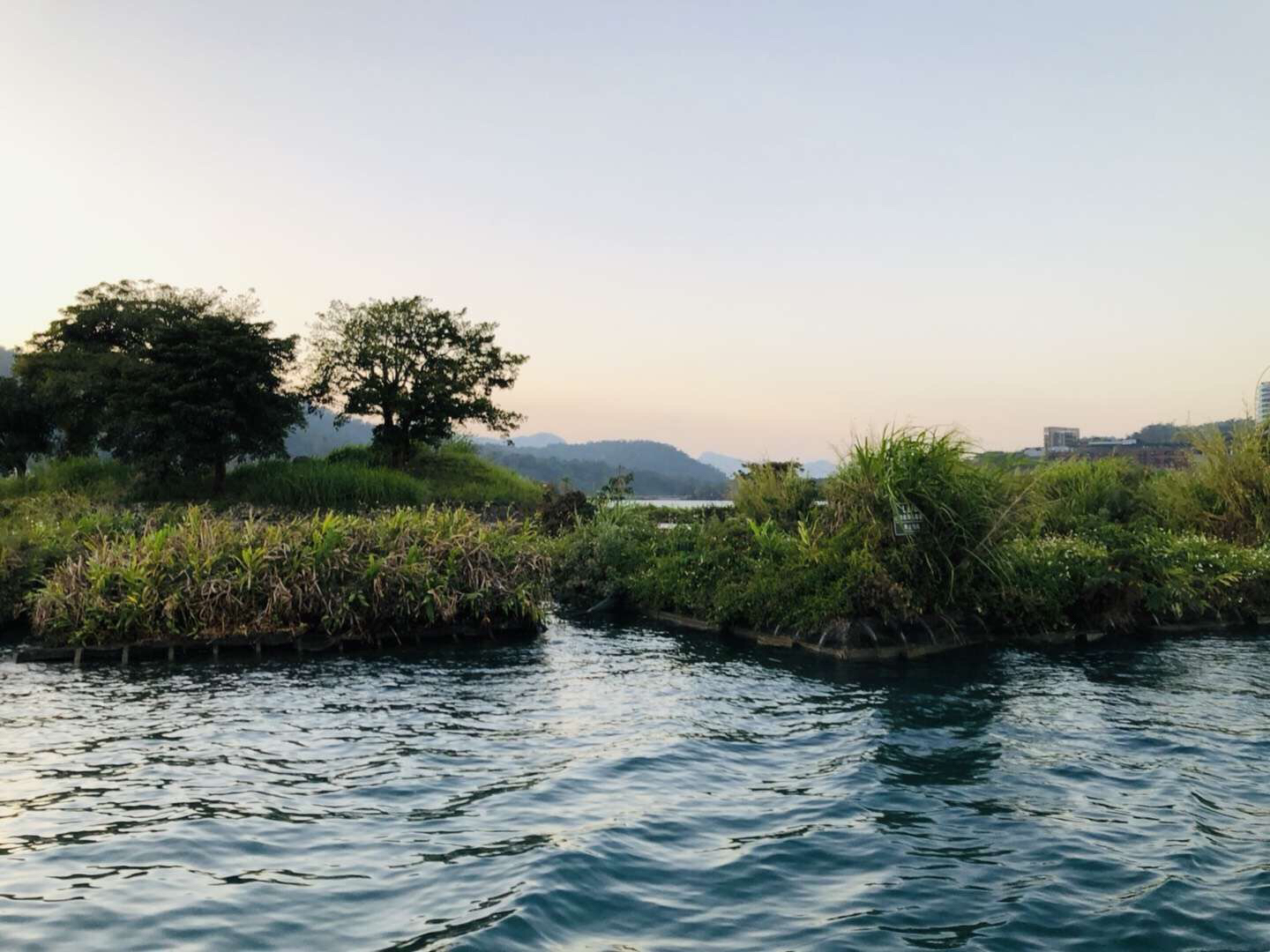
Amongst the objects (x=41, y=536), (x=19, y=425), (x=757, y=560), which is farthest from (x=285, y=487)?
(x=757, y=560)

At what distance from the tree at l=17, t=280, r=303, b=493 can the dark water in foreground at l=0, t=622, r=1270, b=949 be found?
2015cm

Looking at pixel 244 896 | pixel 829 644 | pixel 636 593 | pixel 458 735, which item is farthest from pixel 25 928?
pixel 636 593

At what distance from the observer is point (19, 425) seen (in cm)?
4012

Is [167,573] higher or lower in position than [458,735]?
higher

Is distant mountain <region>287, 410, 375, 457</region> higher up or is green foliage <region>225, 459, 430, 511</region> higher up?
distant mountain <region>287, 410, 375, 457</region>

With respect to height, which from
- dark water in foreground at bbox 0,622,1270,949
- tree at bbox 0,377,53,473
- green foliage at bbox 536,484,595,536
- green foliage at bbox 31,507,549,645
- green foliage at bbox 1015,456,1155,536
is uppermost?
tree at bbox 0,377,53,473

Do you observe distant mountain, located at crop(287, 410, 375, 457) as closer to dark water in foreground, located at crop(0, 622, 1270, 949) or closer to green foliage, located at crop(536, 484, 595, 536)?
green foliage, located at crop(536, 484, 595, 536)

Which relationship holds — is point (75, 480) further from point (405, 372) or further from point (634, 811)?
point (634, 811)

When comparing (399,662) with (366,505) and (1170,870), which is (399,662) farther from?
(366,505)

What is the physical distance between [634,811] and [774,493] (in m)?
15.6

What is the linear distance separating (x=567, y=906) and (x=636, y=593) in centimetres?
1441

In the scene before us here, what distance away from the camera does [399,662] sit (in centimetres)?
1549

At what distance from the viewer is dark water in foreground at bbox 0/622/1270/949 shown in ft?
21.2

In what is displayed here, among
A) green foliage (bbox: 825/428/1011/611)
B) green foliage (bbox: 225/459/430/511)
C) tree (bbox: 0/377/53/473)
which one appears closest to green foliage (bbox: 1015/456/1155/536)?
green foliage (bbox: 825/428/1011/611)
